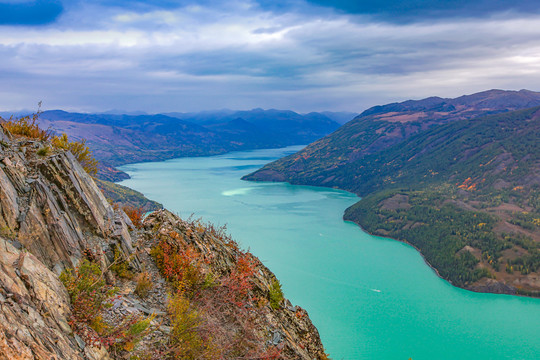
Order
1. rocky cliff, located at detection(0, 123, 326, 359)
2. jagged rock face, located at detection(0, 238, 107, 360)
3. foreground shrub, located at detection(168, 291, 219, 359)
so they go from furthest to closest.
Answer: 1. foreground shrub, located at detection(168, 291, 219, 359)
2. rocky cliff, located at detection(0, 123, 326, 359)
3. jagged rock face, located at detection(0, 238, 107, 360)

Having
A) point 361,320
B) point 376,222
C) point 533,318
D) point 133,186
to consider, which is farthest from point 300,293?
point 133,186

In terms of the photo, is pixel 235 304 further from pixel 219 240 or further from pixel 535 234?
pixel 535 234

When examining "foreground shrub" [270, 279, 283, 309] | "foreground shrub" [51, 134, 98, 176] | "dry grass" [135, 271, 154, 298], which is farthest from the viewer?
"foreground shrub" [270, 279, 283, 309]

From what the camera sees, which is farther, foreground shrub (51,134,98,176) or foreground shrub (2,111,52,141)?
foreground shrub (51,134,98,176)

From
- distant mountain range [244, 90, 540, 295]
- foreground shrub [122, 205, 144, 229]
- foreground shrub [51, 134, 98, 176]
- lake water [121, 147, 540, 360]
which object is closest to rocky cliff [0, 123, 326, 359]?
foreground shrub [122, 205, 144, 229]

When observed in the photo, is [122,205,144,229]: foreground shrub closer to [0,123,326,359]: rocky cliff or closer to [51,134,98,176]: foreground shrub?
[0,123,326,359]: rocky cliff

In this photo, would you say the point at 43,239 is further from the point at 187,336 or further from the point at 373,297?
the point at 373,297

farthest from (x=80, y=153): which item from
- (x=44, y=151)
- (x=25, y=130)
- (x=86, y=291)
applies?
(x=86, y=291)

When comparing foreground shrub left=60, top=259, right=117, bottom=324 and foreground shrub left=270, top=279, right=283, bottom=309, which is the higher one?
foreground shrub left=60, top=259, right=117, bottom=324
